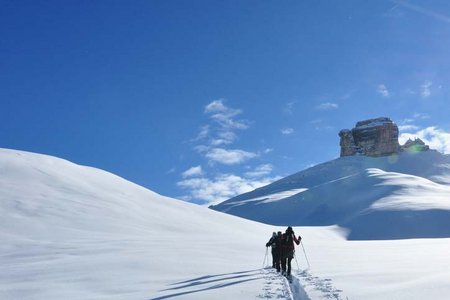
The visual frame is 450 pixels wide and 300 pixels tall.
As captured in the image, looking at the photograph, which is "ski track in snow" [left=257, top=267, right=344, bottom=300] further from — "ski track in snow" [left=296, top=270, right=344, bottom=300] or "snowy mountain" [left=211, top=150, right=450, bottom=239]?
"snowy mountain" [left=211, top=150, right=450, bottom=239]

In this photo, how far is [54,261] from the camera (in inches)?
705

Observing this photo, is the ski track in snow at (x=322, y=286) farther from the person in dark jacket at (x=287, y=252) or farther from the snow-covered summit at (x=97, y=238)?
the snow-covered summit at (x=97, y=238)

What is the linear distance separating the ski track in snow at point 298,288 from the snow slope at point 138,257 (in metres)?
0.04

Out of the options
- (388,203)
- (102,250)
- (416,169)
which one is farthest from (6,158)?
(416,169)

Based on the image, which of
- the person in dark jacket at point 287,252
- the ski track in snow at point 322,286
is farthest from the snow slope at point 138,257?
the person in dark jacket at point 287,252

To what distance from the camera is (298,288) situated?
1220 centimetres

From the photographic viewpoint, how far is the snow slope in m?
11.3

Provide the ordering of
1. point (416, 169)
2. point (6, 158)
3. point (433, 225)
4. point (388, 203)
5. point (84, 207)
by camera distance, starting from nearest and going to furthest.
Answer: point (84, 207), point (6, 158), point (433, 225), point (388, 203), point (416, 169)

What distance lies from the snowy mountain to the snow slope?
35853mm

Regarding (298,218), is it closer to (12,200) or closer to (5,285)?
(12,200)

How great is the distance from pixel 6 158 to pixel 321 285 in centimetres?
4119

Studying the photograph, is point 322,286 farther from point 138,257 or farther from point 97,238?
point 97,238

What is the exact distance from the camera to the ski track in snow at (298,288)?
10.4 metres

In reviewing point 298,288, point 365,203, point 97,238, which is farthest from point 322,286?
point 365,203
